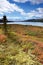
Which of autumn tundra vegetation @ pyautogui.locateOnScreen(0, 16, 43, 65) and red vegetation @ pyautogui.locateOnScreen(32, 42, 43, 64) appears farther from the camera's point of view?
red vegetation @ pyautogui.locateOnScreen(32, 42, 43, 64)

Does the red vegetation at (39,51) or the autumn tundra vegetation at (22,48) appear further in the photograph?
the red vegetation at (39,51)

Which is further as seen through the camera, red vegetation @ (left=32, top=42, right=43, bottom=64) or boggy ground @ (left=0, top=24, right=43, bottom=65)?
red vegetation @ (left=32, top=42, right=43, bottom=64)

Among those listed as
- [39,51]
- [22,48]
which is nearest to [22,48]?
[22,48]

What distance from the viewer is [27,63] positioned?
10.4 metres

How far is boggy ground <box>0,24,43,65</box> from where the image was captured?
35.4 feet

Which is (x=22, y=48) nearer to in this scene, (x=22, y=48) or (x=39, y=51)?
(x=22, y=48)

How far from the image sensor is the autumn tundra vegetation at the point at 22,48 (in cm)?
1080

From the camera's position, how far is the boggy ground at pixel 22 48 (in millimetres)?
10789

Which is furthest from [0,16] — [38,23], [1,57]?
[1,57]

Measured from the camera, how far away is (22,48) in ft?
44.0

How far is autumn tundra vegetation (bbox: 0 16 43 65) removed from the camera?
10802mm

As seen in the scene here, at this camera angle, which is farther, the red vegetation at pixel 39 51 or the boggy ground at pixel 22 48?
the red vegetation at pixel 39 51

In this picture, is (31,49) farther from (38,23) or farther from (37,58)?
(38,23)

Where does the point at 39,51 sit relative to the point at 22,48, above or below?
above
